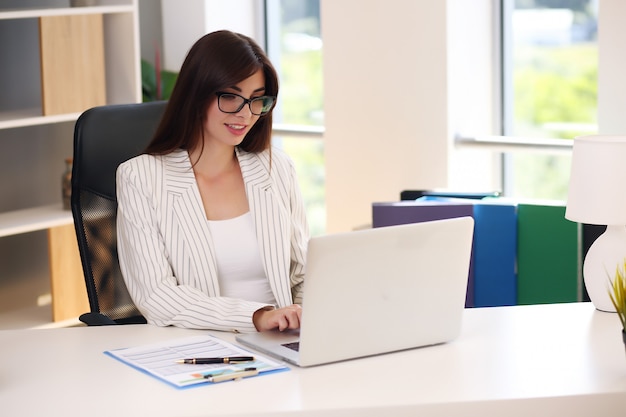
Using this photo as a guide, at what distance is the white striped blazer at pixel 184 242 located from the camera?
2420mm

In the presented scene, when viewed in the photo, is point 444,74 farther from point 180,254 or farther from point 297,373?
point 297,373

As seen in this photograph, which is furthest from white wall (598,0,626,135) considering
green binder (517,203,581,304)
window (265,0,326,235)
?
window (265,0,326,235)

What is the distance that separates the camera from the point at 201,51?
8.57ft

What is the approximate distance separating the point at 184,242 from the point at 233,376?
2.26ft

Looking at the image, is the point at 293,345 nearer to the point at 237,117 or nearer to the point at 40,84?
the point at 237,117

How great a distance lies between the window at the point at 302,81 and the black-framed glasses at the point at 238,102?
223 centimetres

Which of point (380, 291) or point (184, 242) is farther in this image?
point (184, 242)

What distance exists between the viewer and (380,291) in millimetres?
2047

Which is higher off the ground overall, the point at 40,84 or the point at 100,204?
the point at 40,84

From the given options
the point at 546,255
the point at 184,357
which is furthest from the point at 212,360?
the point at 546,255

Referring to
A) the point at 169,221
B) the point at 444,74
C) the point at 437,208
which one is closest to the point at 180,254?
the point at 169,221

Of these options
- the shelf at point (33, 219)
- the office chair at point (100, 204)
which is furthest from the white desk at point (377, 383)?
the shelf at point (33, 219)

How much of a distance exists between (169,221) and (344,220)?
6.20 feet

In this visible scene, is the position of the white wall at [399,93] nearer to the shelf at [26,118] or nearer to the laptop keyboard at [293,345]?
the shelf at [26,118]
